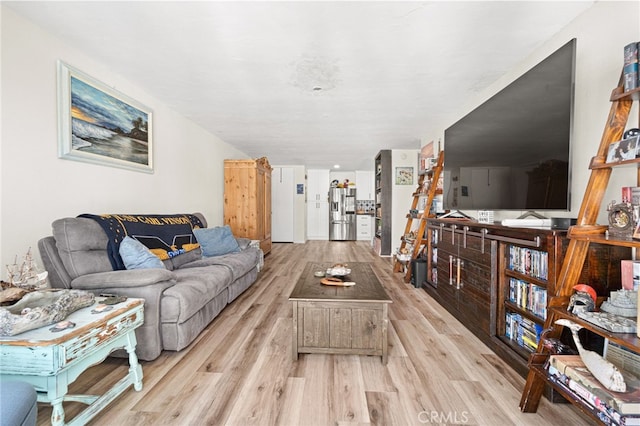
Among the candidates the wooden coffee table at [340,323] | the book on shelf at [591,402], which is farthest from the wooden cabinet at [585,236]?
the wooden coffee table at [340,323]

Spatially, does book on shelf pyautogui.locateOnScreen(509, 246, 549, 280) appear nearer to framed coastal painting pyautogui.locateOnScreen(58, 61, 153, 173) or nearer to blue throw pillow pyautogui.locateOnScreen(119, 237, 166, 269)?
blue throw pillow pyautogui.locateOnScreen(119, 237, 166, 269)

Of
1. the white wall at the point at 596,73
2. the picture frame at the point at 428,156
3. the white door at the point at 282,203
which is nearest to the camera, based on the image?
the white wall at the point at 596,73

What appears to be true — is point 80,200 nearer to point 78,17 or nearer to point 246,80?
point 78,17

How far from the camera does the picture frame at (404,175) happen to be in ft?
19.9

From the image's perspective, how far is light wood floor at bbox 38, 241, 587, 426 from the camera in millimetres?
1475

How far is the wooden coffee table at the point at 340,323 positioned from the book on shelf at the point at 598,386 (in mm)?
930

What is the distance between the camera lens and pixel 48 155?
2.13 meters

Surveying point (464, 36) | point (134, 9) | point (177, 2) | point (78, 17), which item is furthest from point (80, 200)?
point (464, 36)

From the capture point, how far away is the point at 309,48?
2305mm

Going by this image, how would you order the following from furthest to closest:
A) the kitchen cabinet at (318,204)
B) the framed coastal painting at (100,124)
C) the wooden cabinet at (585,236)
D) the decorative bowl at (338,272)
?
the kitchen cabinet at (318,204) < the decorative bowl at (338,272) < the framed coastal painting at (100,124) < the wooden cabinet at (585,236)

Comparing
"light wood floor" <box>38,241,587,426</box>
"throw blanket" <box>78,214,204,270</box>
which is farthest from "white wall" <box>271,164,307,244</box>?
"light wood floor" <box>38,241,587,426</box>

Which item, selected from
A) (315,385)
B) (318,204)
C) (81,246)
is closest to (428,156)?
(315,385)

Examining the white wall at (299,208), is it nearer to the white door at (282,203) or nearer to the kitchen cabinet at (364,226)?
the white door at (282,203)

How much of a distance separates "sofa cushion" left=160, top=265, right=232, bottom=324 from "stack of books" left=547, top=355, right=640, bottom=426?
2.28 meters
